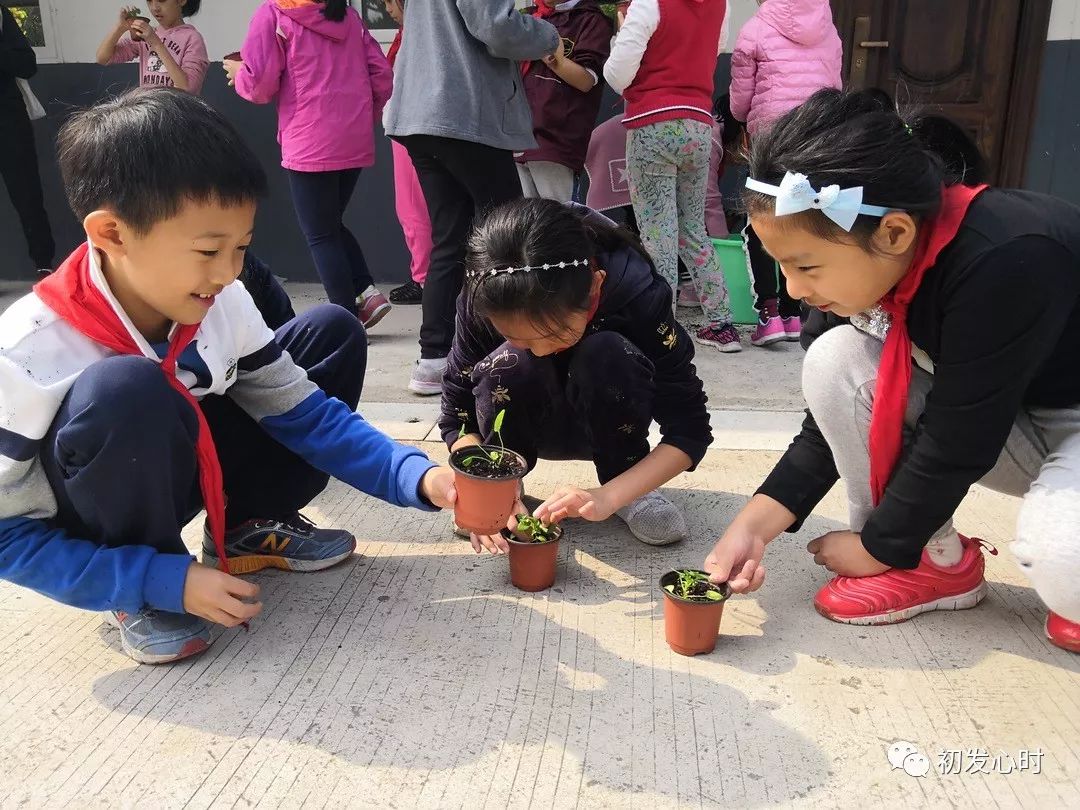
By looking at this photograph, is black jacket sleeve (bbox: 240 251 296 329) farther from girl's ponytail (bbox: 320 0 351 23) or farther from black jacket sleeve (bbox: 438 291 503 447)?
girl's ponytail (bbox: 320 0 351 23)

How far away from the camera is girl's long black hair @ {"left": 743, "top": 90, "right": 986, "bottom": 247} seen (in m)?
1.50

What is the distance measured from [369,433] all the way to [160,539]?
46 cm

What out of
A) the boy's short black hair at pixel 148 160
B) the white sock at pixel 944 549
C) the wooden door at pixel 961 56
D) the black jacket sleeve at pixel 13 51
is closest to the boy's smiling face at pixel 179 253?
the boy's short black hair at pixel 148 160

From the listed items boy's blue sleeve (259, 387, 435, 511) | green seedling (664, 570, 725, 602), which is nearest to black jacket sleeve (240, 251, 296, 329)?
boy's blue sleeve (259, 387, 435, 511)

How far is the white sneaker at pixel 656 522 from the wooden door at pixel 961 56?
3.35 m

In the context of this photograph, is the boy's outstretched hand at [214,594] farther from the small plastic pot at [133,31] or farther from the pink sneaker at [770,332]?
the small plastic pot at [133,31]

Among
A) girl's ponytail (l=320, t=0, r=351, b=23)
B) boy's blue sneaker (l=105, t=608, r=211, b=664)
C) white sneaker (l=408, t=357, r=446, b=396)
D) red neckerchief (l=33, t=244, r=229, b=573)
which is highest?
girl's ponytail (l=320, t=0, r=351, b=23)

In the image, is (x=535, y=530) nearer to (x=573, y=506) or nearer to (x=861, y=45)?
(x=573, y=506)

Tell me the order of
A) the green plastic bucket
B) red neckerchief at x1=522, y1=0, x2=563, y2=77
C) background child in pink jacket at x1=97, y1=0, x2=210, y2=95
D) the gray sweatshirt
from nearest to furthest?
the gray sweatshirt, red neckerchief at x1=522, y1=0, x2=563, y2=77, the green plastic bucket, background child in pink jacket at x1=97, y1=0, x2=210, y2=95

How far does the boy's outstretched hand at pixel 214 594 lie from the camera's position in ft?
5.16

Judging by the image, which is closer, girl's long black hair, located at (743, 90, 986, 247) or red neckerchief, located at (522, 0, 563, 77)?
girl's long black hair, located at (743, 90, 986, 247)

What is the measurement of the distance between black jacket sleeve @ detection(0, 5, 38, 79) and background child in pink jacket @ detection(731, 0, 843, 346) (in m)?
3.48

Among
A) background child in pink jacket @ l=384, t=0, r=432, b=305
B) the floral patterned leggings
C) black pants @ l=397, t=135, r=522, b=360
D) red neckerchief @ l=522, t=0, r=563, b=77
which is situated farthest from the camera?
background child in pink jacket @ l=384, t=0, r=432, b=305

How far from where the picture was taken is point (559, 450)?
2283mm
